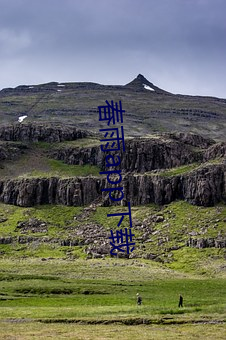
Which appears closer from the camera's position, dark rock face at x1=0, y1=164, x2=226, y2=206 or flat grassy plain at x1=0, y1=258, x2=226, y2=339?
flat grassy plain at x1=0, y1=258, x2=226, y2=339

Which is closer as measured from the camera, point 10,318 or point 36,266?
point 10,318

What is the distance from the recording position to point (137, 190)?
184000 millimetres

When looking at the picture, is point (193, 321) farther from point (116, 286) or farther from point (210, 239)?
point (210, 239)

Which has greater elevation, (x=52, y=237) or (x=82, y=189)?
(x=82, y=189)

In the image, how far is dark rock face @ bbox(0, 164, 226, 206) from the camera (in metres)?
171

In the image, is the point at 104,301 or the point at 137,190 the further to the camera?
the point at 137,190

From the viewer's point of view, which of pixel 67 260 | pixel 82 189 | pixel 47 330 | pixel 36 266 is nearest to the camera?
pixel 47 330

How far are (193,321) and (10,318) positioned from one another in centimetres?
2163

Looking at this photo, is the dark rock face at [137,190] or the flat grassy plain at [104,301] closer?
the flat grassy plain at [104,301]

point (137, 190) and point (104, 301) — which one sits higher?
point (137, 190)

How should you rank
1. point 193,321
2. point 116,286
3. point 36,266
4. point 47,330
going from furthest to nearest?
point 36,266 < point 116,286 < point 193,321 < point 47,330

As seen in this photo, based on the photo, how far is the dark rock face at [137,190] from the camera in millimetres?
171000

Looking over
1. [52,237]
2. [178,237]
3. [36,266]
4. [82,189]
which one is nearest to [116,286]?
[36,266]

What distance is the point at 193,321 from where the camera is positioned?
48.4 m
